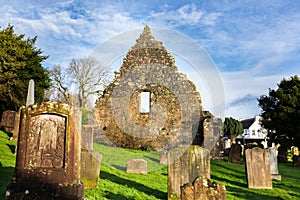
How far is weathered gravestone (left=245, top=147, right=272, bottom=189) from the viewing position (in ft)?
28.5

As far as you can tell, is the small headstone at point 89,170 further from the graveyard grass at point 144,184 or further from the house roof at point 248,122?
the house roof at point 248,122

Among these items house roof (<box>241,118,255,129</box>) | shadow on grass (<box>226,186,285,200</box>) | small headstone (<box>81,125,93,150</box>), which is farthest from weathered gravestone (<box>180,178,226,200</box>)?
house roof (<box>241,118,255,129</box>)

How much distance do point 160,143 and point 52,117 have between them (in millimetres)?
12340

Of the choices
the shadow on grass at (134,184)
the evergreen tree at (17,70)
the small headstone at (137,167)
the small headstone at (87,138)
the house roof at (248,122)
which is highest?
the evergreen tree at (17,70)

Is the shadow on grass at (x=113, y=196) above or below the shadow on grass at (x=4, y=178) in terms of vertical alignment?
below

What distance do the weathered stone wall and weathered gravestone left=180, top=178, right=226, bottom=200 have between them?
1263 centimetres

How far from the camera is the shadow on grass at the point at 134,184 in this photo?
22.6 ft

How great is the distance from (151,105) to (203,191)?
13.7 meters

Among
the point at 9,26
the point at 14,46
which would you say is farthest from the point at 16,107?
the point at 9,26

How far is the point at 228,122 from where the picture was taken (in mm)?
39094

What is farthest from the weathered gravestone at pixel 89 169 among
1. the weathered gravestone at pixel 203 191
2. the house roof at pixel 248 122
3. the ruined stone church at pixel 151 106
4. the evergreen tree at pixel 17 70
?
the house roof at pixel 248 122

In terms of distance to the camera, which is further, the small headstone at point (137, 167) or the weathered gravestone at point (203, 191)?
the small headstone at point (137, 167)

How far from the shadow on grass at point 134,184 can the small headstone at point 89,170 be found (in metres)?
1.04

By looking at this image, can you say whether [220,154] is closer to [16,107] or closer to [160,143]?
[160,143]
